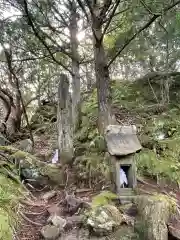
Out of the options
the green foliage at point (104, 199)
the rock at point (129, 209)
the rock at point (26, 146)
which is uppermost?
the rock at point (26, 146)

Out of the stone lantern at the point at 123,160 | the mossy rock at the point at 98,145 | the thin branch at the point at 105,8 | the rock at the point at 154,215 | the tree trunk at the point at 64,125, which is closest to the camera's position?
the rock at the point at 154,215

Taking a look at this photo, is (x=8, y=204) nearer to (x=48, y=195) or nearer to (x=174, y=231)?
(x=48, y=195)

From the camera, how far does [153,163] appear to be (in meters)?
5.73

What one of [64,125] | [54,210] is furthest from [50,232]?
[64,125]

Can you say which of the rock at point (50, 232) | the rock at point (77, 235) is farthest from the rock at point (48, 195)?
the rock at point (77, 235)

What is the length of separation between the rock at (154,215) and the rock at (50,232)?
42.3 inches

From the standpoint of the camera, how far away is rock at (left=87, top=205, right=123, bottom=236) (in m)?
3.71

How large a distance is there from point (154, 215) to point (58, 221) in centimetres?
127

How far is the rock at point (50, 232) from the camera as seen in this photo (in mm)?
3709

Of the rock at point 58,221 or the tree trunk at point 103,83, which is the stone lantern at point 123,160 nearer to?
the rock at point 58,221

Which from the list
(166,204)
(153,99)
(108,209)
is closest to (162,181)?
(166,204)

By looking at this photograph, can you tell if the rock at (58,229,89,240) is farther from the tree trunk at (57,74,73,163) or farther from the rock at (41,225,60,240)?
the tree trunk at (57,74,73,163)

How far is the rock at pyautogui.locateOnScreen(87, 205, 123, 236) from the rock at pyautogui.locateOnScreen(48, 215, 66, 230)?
38 cm

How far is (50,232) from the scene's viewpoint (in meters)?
3.77
